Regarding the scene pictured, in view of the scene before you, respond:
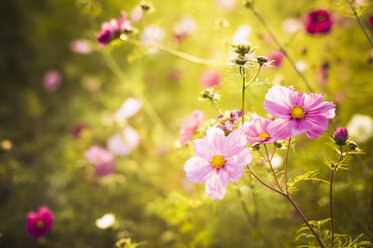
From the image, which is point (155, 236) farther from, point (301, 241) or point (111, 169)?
point (301, 241)

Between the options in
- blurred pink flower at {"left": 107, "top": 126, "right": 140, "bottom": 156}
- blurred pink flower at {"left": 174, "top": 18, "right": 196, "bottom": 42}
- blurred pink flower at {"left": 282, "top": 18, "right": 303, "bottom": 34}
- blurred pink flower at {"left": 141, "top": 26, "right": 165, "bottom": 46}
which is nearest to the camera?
blurred pink flower at {"left": 141, "top": 26, "right": 165, "bottom": 46}

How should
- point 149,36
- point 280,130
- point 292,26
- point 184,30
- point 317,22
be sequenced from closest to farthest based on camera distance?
point 280,130 → point 317,22 → point 149,36 → point 184,30 → point 292,26

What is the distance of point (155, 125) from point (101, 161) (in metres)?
0.61

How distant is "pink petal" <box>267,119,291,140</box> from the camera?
1.84 ft

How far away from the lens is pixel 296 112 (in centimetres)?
59

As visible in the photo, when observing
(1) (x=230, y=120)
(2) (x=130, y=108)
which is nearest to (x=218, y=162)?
(1) (x=230, y=120)

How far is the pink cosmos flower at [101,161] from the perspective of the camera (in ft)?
6.17

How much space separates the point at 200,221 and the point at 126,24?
1.15 metres

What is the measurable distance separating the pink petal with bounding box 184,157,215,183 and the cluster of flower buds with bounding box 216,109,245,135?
10cm

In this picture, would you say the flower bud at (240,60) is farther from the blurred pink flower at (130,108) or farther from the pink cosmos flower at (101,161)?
the pink cosmos flower at (101,161)

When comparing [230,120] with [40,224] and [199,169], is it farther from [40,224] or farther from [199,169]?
[40,224]

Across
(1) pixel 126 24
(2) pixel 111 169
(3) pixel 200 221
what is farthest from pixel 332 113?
Answer: (2) pixel 111 169

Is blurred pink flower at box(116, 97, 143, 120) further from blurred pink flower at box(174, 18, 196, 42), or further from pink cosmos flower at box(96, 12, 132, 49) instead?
pink cosmos flower at box(96, 12, 132, 49)

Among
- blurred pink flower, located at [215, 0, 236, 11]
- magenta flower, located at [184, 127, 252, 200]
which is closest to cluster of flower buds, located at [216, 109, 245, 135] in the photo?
magenta flower, located at [184, 127, 252, 200]
